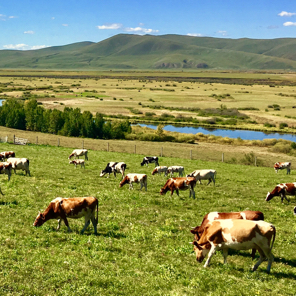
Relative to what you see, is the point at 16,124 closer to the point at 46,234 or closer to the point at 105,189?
the point at 105,189

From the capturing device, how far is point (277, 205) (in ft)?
76.2

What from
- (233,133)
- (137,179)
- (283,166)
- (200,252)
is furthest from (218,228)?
(233,133)

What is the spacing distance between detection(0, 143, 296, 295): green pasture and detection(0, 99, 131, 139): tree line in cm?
4531

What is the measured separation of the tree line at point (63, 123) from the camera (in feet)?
232

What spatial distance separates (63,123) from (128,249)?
2480 inches

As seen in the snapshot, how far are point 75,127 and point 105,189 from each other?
4860 centimetres

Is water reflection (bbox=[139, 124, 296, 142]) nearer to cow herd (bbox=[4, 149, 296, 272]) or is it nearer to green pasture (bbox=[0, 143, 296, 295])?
green pasture (bbox=[0, 143, 296, 295])

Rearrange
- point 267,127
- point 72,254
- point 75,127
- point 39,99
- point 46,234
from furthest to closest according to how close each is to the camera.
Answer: point 39,99
point 267,127
point 75,127
point 46,234
point 72,254

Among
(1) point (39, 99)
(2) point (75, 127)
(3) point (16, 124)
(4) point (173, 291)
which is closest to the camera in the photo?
(4) point (173, 291)

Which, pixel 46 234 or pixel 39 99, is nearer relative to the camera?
pixel 46 234

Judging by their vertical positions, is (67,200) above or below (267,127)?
above

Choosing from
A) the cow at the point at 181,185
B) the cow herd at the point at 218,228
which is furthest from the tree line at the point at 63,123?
the cow herd at the point at 218,228

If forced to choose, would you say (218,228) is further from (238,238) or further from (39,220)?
(39,220)

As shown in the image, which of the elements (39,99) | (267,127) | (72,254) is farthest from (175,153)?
(39,99)
